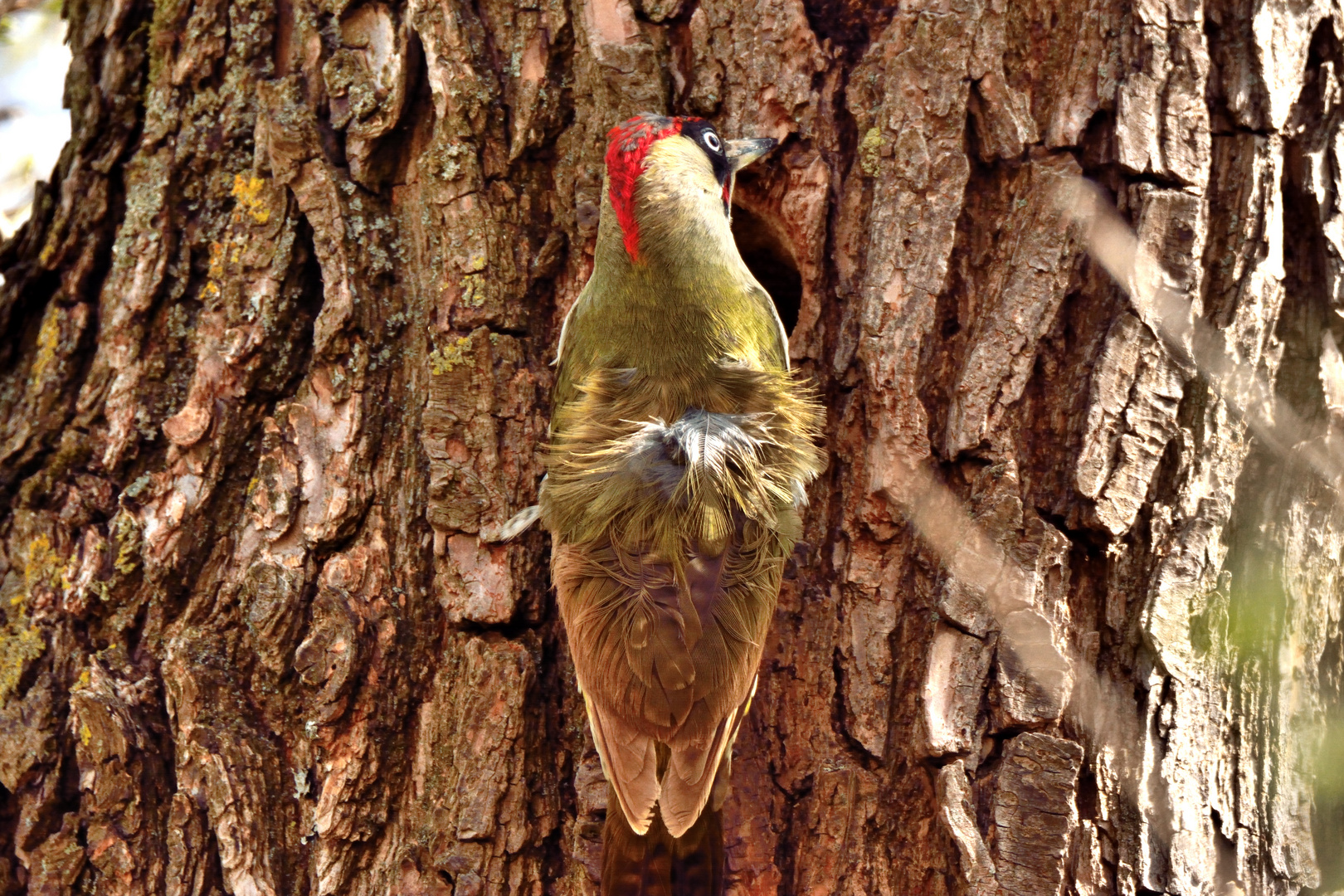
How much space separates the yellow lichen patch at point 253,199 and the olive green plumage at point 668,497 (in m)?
0.87

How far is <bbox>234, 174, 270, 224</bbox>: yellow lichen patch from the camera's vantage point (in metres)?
2.72

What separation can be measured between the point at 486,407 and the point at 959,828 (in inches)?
56.9

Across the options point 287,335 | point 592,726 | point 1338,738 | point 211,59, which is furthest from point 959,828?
point 211,59

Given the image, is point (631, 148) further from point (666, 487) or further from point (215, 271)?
point (215, 271)

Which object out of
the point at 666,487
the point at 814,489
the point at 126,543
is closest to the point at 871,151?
the point at 814,489

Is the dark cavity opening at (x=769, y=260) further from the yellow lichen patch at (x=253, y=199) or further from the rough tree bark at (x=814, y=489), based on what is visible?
the yellow lichen patch at (x=253, y=199)

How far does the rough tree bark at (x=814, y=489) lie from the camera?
2.25m

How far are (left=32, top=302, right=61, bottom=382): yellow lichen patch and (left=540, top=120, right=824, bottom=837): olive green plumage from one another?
150 centimetres

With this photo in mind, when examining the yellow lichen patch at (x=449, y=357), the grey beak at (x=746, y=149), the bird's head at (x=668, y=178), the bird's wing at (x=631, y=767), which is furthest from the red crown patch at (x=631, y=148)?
the bird's wing at (x=631, y=767)

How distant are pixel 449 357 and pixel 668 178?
702 mm

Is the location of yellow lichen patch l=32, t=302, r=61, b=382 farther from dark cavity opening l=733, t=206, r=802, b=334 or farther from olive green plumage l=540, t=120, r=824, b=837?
dark cavity opening l=733, t=206, r=802, b=334

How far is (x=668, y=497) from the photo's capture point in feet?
7.53

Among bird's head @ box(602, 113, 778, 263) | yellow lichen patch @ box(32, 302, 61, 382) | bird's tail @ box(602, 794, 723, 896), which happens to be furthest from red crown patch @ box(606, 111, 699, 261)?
yellow lichen patch @ box(32, 302, 61, 382)

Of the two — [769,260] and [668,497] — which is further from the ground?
[769,260]
